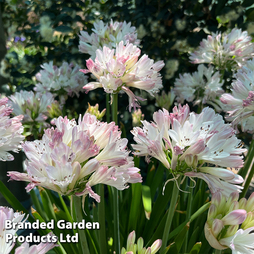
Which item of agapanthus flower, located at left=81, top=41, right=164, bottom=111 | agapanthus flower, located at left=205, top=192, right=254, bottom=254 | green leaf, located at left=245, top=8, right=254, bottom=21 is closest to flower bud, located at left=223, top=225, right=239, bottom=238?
agapanthus flower, located at left=205, top=192, right=254, bottom=254

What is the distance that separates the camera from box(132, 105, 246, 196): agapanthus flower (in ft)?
2.10

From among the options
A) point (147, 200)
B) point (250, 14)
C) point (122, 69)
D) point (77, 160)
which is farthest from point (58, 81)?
point (250, 14)

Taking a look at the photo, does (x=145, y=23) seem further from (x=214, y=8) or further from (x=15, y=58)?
(x=15, y=58)

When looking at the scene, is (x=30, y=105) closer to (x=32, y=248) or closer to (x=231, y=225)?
(x=32, y=248)

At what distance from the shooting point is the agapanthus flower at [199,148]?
642 millimetres

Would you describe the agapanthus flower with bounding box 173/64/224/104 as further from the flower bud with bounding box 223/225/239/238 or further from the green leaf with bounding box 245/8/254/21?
the flower bud with bounding box 223/225/239/238

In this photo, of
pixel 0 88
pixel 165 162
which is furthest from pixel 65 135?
pixel 0 88

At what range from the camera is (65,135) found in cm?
63

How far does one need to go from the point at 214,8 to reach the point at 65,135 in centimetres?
162

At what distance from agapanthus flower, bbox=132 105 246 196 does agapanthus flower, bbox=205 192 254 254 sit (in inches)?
1.2

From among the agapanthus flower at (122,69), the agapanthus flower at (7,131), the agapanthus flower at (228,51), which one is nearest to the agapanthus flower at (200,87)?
the agapanthus flower at (228,51)

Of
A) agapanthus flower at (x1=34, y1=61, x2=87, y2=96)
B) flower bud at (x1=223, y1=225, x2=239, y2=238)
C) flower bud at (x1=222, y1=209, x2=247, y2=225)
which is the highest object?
agapanthus flower at (x1=34, y1=61, x2=87, y2=96)

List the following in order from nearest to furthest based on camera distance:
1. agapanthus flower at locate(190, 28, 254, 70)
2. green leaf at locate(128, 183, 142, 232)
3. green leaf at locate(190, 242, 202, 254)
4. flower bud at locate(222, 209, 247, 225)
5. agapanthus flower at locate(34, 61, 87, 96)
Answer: flower bud at locate(222, 209, 247, 225) → green leaf at locate(190, 242, 202, 254) → green leaf at locate(128, 183, 142, 232) → agapanthus flower at locate(190, 28, 254, 70) → agapanthus flower at locate(34, 61, 87, 96)

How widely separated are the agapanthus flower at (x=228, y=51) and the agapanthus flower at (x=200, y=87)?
0.06 metres
